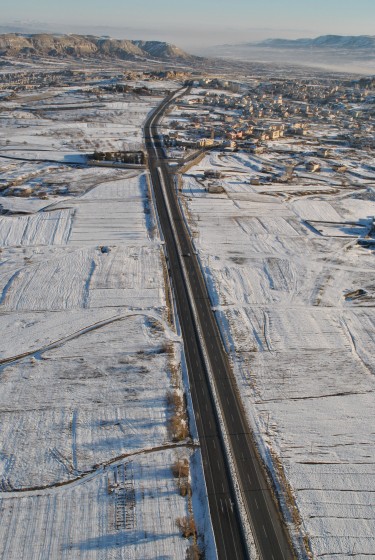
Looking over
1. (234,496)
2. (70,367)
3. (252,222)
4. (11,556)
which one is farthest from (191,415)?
(252,222)

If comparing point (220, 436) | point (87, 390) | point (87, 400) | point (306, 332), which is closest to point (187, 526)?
point (220, 436)

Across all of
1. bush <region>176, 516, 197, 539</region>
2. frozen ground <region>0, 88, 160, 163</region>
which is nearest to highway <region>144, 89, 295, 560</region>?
bush <region>176, 516, 197, 539</region>

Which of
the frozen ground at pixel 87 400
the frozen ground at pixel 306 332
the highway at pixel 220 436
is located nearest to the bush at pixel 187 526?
the frozen ground at pixel 87 400

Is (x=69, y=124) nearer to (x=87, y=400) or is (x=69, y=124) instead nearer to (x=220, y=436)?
(x=87, y=400)

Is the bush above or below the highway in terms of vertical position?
above

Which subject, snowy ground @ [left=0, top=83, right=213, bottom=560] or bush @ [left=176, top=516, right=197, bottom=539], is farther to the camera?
snowy ground @ [left=0, top=83, right=213, bottom=560]

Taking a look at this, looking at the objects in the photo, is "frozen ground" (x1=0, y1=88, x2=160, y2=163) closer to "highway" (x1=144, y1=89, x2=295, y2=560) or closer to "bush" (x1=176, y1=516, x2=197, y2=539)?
"highway" (x1=144, y1=89, x2=295, y2=560)
